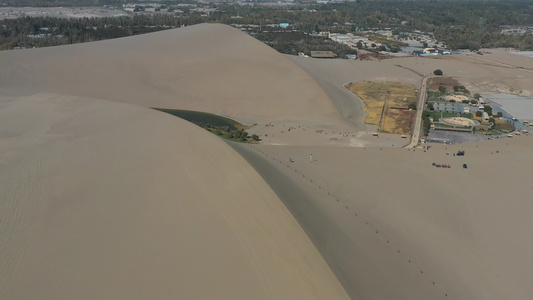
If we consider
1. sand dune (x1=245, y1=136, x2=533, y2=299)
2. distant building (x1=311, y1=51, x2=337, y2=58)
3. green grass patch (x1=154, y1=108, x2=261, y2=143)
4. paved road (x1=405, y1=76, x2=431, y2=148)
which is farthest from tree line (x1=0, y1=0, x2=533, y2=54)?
sand dune (x1=245, y1=136, x2=533, y2=299)

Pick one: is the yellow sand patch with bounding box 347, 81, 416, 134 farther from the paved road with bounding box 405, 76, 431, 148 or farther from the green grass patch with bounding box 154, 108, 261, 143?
the green grass patch with bounding box 154, 108, 261, 143

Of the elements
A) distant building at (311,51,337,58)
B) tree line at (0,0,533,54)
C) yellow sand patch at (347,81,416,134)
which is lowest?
yellow sand patch at (347,81,416,134)

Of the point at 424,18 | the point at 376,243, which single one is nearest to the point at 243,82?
the point at 376,243

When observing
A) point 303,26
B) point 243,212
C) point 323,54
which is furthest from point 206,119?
point 303,26

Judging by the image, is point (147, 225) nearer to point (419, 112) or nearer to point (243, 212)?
point (243, 212)

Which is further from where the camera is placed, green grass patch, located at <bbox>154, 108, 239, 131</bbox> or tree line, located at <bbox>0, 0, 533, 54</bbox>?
tree line, located at <bbox>0, 0, 533, 54</bbox>
